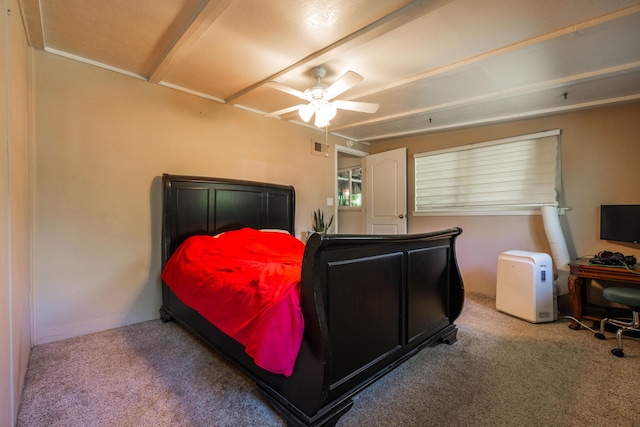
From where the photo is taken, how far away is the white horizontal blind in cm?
339

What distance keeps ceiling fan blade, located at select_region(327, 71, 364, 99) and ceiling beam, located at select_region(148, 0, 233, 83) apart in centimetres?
87

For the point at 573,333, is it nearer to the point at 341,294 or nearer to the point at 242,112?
the point at 341,294

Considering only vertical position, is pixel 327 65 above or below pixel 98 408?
above

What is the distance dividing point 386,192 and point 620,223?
2702 mm

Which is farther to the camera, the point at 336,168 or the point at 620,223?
the point at 336,168

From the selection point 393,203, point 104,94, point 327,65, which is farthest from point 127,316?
point 393,203

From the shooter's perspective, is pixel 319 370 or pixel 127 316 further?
pixel 127 316

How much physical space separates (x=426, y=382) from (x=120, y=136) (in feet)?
10.6

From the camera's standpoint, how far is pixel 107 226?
8.30 ft

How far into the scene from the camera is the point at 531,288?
2.84 m

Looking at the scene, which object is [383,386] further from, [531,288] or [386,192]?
[386,192]

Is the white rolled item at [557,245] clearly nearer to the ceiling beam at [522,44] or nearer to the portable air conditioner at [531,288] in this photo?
the portable air conditioner at [531,288]

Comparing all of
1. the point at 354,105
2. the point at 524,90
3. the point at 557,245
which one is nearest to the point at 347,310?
the point at 354,105

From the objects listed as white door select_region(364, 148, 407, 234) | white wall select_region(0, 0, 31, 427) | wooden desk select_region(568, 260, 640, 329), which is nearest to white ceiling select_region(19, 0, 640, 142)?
white wall select_region(0, 0, 31, 427)
